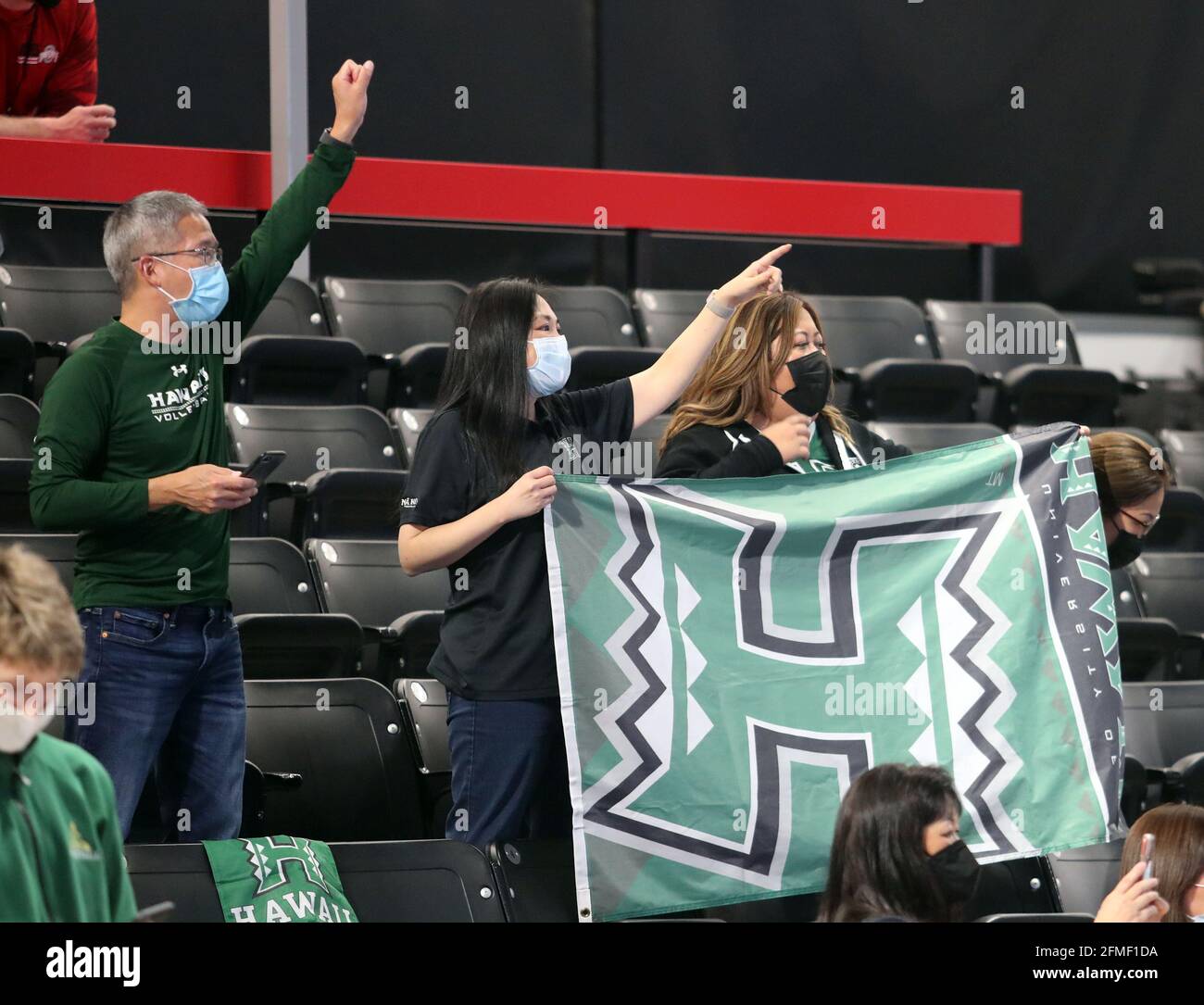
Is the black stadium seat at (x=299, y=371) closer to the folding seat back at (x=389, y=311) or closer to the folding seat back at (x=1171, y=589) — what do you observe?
the folding seat back at (x=389, y=311)

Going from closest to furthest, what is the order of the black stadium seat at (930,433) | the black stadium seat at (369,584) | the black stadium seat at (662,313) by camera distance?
the black stadium seat at (369,584), the black stadium seat at (930,433), the black stadium seat at (662,313)

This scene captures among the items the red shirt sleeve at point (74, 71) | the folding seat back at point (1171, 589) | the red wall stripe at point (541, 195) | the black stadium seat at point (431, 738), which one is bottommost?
the black stadium seat at point (431, 738)

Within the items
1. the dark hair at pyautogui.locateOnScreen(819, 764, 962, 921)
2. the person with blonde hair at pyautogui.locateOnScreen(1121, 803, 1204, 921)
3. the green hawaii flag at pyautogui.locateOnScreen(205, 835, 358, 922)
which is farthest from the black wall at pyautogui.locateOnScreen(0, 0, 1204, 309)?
the dark hair at pyautogui.locateOnScreen(819, 764, 962, 921)

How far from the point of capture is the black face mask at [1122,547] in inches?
159

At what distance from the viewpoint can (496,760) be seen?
338cm

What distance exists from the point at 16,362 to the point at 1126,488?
3200mm

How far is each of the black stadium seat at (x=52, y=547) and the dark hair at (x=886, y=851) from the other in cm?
228

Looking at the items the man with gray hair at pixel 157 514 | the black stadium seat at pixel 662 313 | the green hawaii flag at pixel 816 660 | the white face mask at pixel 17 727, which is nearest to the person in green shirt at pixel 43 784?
the white face mask at pixel 17 727

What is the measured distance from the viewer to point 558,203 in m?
6.93

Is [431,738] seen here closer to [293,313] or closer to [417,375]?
[417,375]

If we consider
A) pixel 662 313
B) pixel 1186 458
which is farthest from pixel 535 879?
pixel 1186 458
